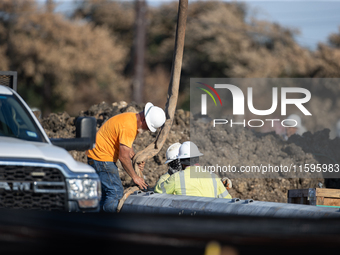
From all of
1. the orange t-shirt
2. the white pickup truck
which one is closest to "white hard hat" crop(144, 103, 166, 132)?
the orange t-shirt

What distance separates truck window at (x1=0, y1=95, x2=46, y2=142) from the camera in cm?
533

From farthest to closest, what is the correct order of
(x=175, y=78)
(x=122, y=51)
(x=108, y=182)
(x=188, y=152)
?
(x=122, y=51) → (x=175, y=78) → (x=188, y=152) → (x=108, y=182)

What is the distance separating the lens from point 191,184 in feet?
23.3

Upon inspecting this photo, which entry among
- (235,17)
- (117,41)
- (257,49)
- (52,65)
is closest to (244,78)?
(257,49)

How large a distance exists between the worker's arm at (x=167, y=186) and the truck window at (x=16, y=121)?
2373 millimetres

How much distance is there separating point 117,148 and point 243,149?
5381 millimetres

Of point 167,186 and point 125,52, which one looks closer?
point 167,186

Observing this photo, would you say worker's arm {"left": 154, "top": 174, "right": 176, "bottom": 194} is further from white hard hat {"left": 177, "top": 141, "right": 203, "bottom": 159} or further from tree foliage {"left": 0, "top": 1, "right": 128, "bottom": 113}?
tree foliage {"left": 0, "top": 1, "right": 128, "bottom": 113}

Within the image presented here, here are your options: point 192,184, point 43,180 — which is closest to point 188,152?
point 192,184

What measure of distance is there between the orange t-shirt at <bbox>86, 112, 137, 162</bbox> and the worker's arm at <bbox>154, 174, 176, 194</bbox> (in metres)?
0.81

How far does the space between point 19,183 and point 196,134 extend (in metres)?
8.75

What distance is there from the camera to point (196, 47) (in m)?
37.9

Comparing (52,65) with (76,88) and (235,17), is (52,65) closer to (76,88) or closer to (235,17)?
(76,88)

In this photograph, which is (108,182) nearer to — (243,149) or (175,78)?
(175,78)
